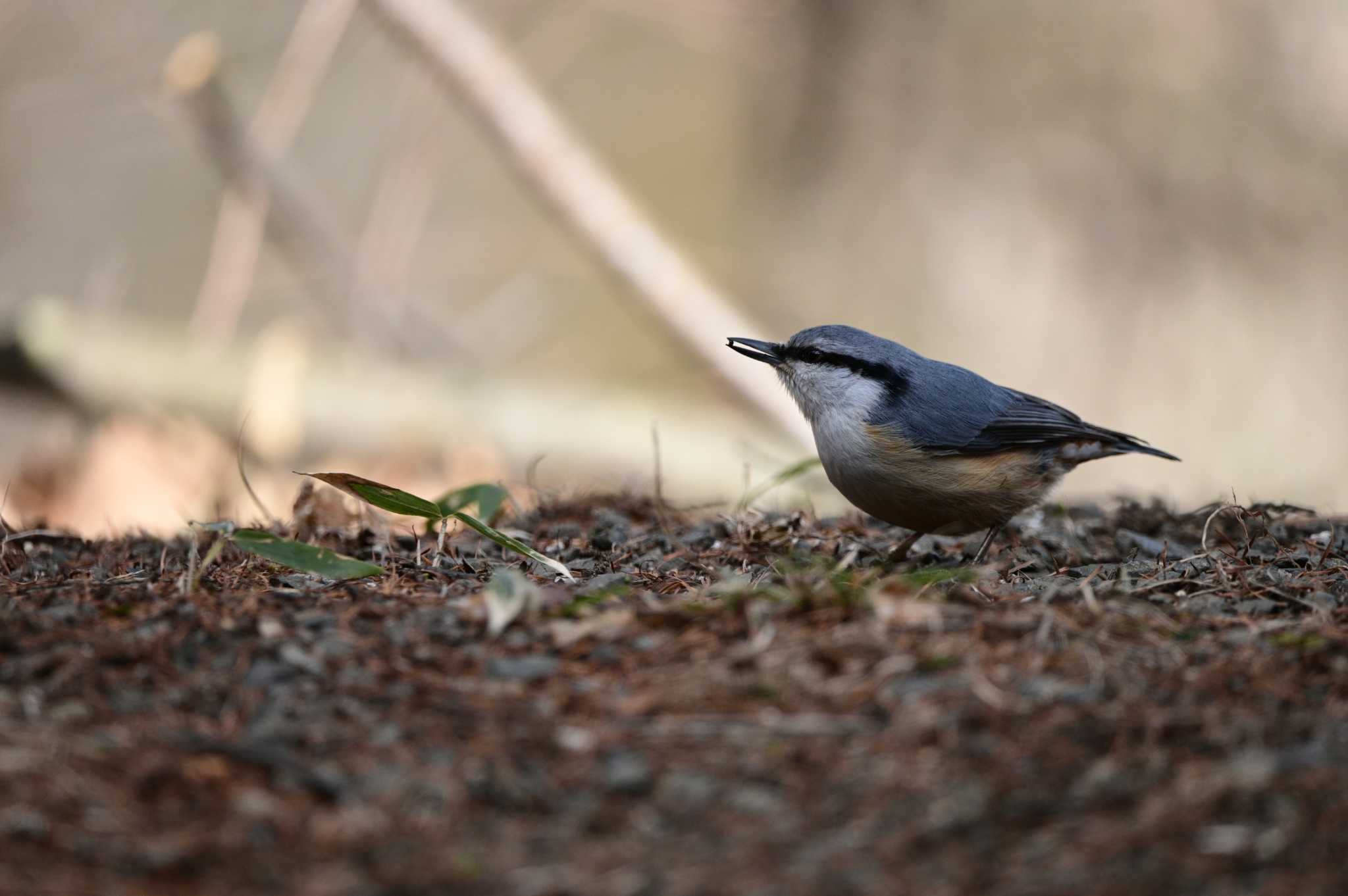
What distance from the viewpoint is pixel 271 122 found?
23.8 ft

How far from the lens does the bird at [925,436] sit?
390 centimetres

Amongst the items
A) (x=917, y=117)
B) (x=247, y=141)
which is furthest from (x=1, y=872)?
(x=917, y=117)

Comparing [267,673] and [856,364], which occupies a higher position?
[856,364]

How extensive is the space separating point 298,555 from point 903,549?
1.93 m

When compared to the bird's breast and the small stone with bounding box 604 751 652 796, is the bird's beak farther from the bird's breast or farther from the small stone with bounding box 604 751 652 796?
the small stone with bounding box 604 751 652 796

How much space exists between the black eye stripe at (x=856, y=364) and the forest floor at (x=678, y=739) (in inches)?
46.6

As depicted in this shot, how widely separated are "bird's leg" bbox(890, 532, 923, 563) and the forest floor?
97 centimetres

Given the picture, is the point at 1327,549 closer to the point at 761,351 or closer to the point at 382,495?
the point at 761,351

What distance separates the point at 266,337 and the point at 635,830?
672cm

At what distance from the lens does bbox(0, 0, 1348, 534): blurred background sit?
739 cm

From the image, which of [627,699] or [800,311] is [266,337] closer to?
[800,311]

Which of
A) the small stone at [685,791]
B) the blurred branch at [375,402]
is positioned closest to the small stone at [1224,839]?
the small stone at [685,791]

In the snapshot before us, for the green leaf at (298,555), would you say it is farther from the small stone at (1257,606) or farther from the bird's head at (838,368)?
the small stone at (1257,606)

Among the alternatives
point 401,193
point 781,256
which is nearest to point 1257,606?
point 781,256
